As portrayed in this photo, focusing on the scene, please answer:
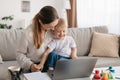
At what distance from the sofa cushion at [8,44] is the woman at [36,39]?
962 mm

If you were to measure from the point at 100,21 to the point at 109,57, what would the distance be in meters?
1.12

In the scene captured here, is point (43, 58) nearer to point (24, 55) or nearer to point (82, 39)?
point (24, 55)

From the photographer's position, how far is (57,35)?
1958 millimetres

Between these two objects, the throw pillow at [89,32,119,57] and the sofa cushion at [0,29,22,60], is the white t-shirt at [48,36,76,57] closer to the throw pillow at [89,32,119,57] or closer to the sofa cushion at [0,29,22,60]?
the sofa cushion at [0,29,22,60]

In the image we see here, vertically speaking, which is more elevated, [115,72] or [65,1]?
[65,1]

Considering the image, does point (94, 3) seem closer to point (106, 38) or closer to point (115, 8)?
point (115, 8)

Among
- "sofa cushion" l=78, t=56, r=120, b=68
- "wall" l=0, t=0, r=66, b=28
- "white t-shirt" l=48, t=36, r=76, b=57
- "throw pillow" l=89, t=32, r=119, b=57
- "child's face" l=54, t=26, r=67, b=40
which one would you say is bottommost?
"sofa cushion" l=78, t=56, r=120, b=68

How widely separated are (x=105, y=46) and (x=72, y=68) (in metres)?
1.69

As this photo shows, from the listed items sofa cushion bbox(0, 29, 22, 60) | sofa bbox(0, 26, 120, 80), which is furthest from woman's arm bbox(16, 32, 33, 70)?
sofa cushion bbox(0, 29, 22, 60)

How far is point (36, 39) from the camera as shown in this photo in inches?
72.7

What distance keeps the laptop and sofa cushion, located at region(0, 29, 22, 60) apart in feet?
4.45

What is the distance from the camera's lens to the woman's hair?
68.1 inches

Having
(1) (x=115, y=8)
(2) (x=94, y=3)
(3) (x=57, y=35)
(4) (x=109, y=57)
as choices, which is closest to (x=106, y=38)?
(4) (x=109, y=57)

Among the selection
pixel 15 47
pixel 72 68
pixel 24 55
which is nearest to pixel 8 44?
pixel 15 47
